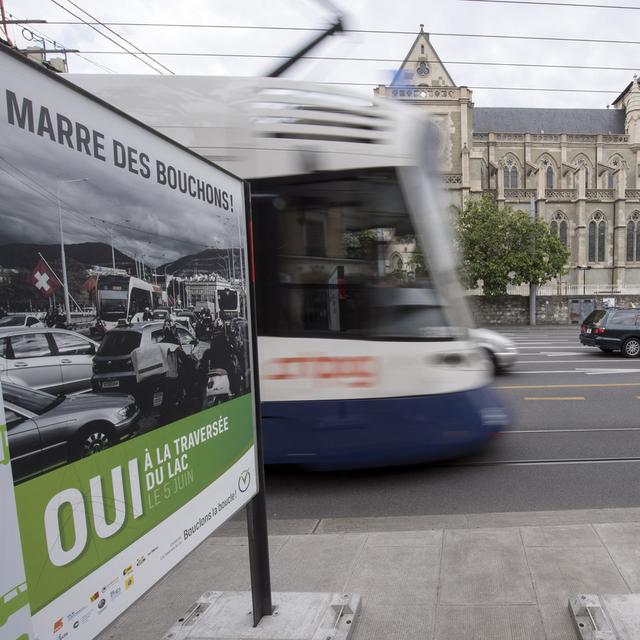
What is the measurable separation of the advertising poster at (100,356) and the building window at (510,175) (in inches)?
2177

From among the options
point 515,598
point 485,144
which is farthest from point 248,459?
point 485,144

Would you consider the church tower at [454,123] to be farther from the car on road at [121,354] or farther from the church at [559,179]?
the car on road at [121,354]

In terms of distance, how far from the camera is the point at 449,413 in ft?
15.1

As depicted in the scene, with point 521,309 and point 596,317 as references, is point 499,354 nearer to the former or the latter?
point 596,317

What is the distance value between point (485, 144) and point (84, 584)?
55762mm

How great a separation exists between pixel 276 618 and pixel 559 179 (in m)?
57.0

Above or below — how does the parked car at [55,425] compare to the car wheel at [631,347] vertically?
above

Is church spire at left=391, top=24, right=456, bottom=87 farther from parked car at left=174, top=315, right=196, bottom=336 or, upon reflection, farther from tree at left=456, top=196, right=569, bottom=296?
parked car at left=174, top=315, right=196, bottom=336

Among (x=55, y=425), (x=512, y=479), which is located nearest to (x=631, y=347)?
(x=512, y=479)

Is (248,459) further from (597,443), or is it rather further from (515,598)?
(597,443)

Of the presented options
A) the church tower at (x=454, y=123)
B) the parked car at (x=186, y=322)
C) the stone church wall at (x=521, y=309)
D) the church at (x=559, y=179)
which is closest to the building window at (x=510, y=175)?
the church at (x=559, y=179)

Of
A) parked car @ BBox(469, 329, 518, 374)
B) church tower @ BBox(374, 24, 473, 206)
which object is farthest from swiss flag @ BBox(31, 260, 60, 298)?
church tower @ BBox(374, 24, 473, 206)

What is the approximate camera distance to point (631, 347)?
1389cm

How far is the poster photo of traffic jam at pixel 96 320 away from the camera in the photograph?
47.1 inches
